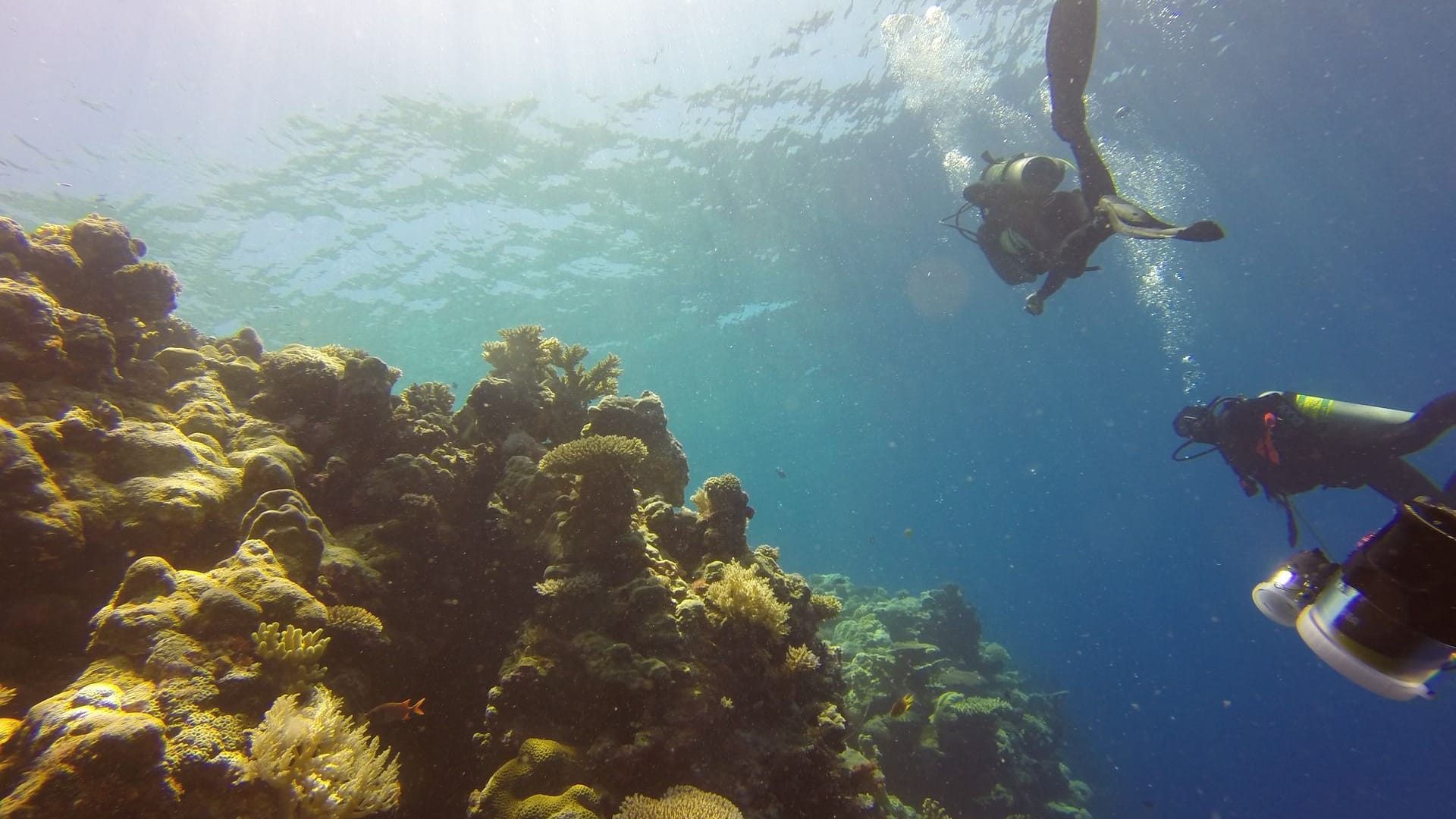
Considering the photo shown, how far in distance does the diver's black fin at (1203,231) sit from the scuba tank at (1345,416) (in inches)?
170

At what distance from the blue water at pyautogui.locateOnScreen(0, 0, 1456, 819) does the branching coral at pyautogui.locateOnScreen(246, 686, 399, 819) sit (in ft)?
63.5

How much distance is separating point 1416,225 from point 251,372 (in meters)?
40.9

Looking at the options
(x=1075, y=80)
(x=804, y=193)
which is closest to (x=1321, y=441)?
(x=1075, y=80)

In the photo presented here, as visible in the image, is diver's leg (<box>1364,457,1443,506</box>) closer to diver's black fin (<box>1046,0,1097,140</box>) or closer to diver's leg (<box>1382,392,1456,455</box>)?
diver's leg (<box>1382,392,1456,455</box>)

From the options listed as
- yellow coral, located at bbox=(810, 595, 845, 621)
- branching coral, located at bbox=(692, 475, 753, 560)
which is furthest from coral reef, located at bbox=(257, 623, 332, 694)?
yellow coral, located at bbox=(810, 595, 845, 621)

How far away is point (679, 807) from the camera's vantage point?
142 inches

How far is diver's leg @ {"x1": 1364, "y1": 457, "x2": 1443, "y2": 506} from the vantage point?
8.28 meters

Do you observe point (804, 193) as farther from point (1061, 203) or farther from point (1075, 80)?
point (1075, 80)

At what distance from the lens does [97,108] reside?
17.0 m

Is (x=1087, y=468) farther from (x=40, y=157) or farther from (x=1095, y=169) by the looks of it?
(x=40, y=157)

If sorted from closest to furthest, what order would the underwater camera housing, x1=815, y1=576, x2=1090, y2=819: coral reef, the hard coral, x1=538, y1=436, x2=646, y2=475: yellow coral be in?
the underwater camera housing → x1=538, y1=436, x2=646, y2=475: yellow coral → the hard coral → x1=815, y1=576, x2=1090, y2=819: coral reef

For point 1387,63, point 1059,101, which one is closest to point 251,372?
point 1059,101

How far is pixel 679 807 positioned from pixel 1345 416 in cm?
1061

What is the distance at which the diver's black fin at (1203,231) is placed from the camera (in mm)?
5840
